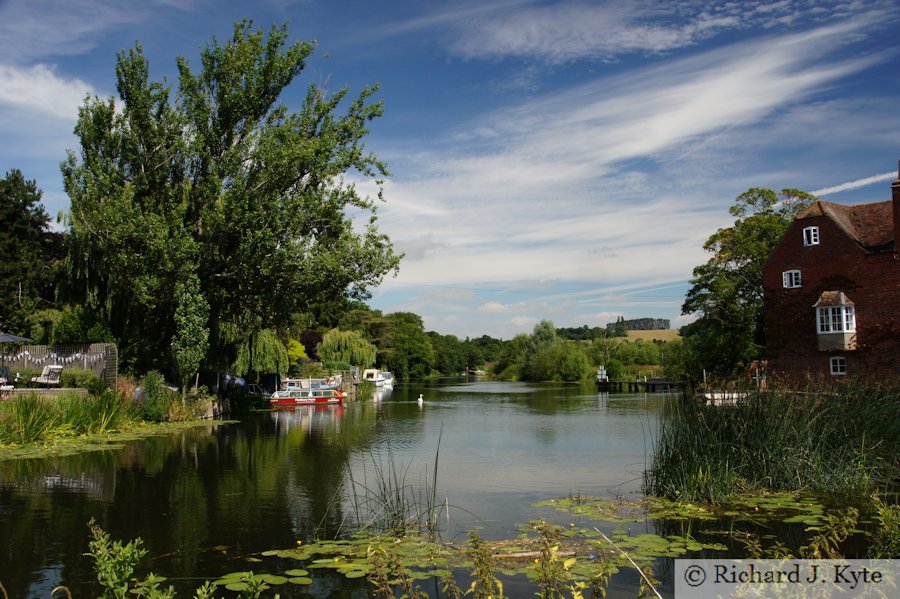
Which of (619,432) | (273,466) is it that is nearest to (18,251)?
(273,466)

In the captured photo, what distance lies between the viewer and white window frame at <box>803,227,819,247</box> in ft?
114

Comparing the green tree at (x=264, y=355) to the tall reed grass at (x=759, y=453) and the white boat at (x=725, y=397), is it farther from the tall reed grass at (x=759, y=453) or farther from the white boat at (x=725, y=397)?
the tall reed grass at (x=759, y=453)

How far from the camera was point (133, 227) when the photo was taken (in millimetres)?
25406

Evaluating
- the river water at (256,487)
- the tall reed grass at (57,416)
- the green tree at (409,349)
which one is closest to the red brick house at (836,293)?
the river water at (256,487)

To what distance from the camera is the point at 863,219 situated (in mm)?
35625

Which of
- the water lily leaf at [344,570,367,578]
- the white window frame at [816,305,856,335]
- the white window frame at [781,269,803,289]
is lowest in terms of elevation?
the water lily leaf at [344,570,367,578]

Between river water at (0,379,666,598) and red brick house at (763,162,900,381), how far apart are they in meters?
14.5

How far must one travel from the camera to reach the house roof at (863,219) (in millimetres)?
33781

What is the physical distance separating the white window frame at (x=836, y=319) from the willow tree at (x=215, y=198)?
2084cm

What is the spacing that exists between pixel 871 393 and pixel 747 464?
11.9ft

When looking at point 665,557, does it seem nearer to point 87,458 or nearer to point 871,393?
point 871,393

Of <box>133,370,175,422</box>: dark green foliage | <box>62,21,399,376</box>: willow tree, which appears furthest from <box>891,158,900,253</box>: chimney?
<box>133,370,175,422</box>: dark green foliage

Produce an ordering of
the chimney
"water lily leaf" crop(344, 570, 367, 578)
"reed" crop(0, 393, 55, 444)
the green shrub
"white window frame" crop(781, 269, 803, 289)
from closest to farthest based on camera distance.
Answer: "water lily leaf" crop(344, 570, 367, 578)
"reed" crop(0, 393, 55, 444)
the green shrub
the chimney
"white window frame" crop(781, 269, 803, 289)

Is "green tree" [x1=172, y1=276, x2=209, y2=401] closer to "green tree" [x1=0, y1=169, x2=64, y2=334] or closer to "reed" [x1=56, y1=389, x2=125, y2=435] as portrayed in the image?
"reed" [x1=56, y1=389, x2=125, y2=435]
